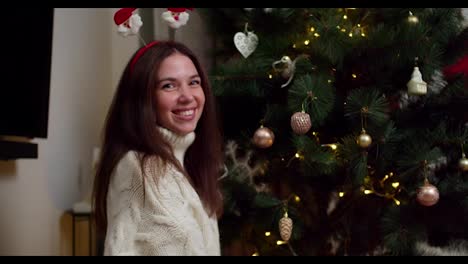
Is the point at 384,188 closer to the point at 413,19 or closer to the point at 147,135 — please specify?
the point at 413,19

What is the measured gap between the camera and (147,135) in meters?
1.29

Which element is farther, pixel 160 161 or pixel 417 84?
pixel 417 84

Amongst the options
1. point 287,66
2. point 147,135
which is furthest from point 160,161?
point 287,66

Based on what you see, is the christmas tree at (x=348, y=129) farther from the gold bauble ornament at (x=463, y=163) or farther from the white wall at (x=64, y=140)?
the white wall at (x=64, y=140)

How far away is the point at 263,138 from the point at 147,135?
35cm

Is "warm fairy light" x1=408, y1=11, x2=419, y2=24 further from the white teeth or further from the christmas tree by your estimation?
the white teeth

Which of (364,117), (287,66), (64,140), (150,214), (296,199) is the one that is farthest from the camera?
(64,140)

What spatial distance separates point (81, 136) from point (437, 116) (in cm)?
122

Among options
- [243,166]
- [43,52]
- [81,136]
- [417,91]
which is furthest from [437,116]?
[81,136]

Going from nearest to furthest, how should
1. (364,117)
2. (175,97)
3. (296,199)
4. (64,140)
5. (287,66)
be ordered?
(175,97) → (364,117) → (287,66) → (296,199) → (64,140)

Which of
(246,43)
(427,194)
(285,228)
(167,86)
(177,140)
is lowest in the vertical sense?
(285,228)

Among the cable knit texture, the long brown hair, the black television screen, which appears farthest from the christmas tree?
the black television screen

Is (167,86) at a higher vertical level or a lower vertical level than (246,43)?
lower

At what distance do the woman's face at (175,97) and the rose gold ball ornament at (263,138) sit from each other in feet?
0.67
